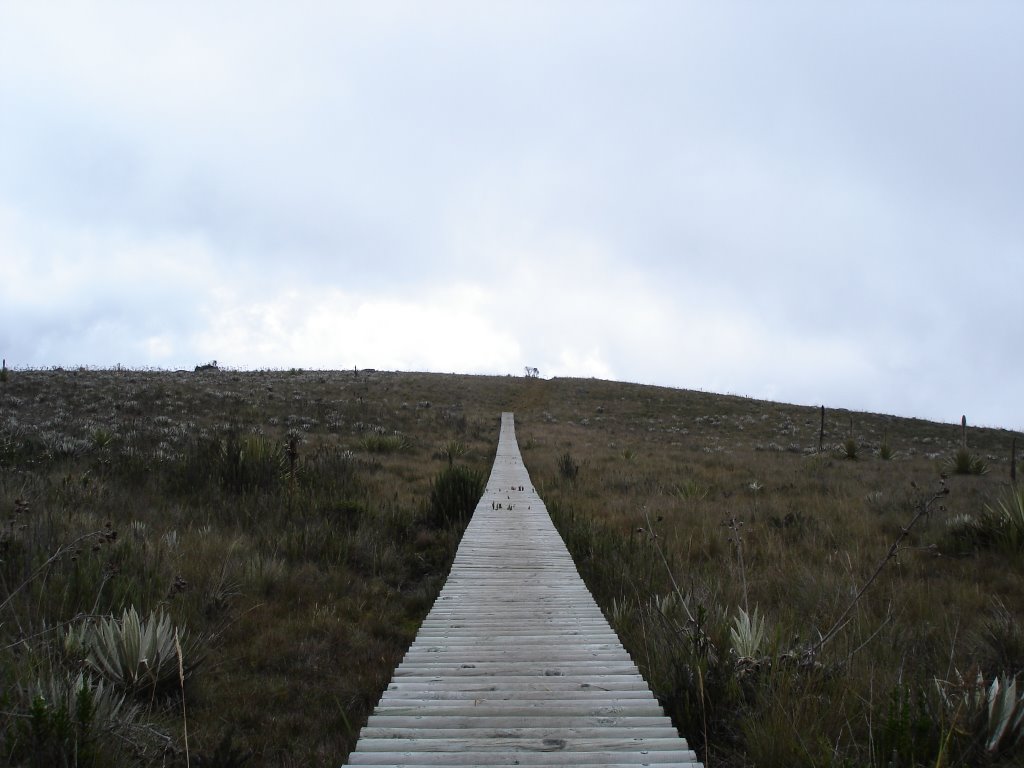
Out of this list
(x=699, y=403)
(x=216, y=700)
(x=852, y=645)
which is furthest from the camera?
(x=699, y=403)

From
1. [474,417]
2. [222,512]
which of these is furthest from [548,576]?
[474,417]

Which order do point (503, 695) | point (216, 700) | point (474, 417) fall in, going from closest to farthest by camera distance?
point (503, 695), point (216, 700), point (474, 417)

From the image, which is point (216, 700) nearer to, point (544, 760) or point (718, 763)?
point (544, 760)

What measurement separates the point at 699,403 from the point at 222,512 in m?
35.5

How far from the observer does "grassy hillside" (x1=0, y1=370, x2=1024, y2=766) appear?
2.57m

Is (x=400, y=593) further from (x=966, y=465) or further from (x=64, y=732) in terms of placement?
(x=966, y=465)

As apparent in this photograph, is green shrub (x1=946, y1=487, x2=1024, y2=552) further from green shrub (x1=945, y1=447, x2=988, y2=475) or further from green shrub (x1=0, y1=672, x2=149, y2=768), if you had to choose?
green shrub (x1=945, y1=447, x2=988, y2=475)

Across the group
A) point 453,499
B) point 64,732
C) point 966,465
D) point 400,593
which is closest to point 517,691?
point 64,732

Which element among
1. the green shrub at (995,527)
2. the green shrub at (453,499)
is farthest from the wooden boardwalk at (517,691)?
the green shrub at (995,527)

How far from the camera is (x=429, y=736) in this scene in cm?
264

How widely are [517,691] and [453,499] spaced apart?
17.3 ft

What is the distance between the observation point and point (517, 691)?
10.1ft

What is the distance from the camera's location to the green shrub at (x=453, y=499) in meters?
8.00

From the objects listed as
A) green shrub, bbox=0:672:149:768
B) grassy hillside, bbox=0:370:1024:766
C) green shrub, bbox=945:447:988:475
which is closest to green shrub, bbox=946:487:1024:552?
grassy hillside, bbox=0:370:1024:766
